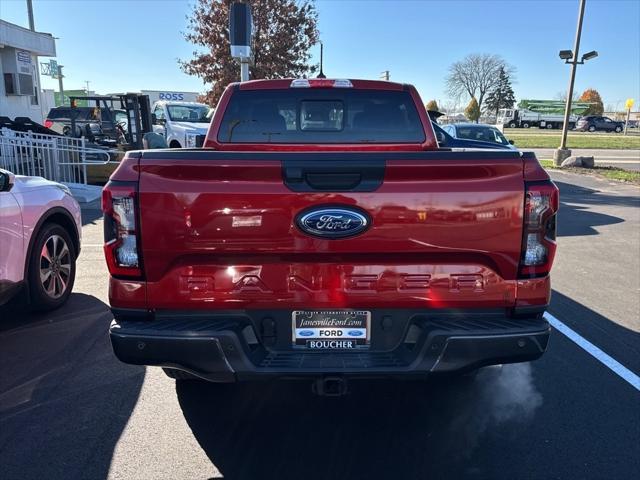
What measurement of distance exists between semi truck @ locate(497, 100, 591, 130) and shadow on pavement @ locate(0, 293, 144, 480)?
7319 centimetres

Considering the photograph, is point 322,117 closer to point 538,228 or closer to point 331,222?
point 331,222

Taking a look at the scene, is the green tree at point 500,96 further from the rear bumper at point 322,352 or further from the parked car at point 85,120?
the rear bumper at point 322,352

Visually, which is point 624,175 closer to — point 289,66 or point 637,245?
point 637,245

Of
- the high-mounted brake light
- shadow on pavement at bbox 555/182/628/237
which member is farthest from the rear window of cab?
shadow on pavement at bbox 555/182/628/237

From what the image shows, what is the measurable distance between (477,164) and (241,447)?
2007 mm

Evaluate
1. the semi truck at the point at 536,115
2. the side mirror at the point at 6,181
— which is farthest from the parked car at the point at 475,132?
the semi truck at the point at 536,115

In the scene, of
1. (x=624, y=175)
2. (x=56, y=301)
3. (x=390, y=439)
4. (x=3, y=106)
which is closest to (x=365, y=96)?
(x=390, y=439)

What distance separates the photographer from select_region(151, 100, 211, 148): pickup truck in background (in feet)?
52.3

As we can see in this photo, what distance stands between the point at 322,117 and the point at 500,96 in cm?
9459

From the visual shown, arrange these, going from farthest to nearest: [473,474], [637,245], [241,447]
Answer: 1. [637,245]
2. [241,447]
3. [473,474]

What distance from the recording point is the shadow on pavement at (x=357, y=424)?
9.68 ft

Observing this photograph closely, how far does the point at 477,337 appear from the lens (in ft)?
8.68

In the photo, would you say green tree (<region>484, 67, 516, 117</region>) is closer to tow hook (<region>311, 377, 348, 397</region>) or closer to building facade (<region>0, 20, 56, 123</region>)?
building facade (<region>0, 20, 56, 123</region>)

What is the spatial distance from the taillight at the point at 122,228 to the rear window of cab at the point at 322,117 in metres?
1.82
